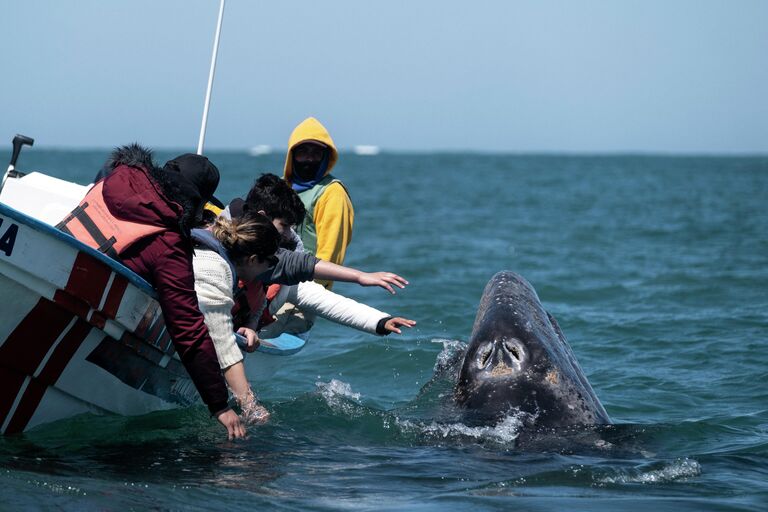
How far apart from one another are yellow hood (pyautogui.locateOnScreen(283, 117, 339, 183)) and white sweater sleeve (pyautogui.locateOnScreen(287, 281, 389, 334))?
1.37 m

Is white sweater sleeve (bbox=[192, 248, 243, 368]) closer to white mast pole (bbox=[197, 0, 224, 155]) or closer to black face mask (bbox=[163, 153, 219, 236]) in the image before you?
black face mask (bbox=[163, 153, 219, 236])

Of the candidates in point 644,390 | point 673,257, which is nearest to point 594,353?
point 644,390

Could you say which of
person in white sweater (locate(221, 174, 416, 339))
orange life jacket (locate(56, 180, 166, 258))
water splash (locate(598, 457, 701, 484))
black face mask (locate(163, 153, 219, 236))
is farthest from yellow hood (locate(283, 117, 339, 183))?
water splash (locate(598, 457, 701, 484))

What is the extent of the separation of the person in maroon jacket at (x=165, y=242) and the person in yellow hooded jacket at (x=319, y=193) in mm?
2262

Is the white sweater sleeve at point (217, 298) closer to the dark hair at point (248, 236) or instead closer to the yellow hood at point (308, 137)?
the dark hair at point (248, 236)

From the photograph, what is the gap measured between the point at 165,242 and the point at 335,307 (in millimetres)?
1659

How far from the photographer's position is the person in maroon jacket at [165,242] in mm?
5223

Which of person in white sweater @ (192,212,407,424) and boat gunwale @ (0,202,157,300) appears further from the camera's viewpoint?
person in white sweater @ (192,212,407,424)

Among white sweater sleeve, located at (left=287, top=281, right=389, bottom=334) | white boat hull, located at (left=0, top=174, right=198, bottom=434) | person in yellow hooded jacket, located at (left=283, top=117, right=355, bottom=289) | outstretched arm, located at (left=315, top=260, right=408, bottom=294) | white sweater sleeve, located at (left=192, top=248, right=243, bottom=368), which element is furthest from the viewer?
person in yellow hooded jacket, located at (left=283, top=117, right=355, bottom=289)

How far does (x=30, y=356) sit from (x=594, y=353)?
594 cm

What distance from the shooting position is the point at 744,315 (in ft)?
39.6

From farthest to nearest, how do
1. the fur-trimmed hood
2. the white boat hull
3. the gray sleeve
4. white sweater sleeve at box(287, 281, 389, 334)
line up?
white sweater sleeve at box(287, 281, 389, 334)
the gray sleeve
the fur-trimmed hood
the white boat hull

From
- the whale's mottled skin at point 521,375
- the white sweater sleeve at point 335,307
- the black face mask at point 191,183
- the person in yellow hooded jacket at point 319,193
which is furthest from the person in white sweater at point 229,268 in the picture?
the person in yellow hooded jacket at point 319,193

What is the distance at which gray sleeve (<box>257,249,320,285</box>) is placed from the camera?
20.5ft
